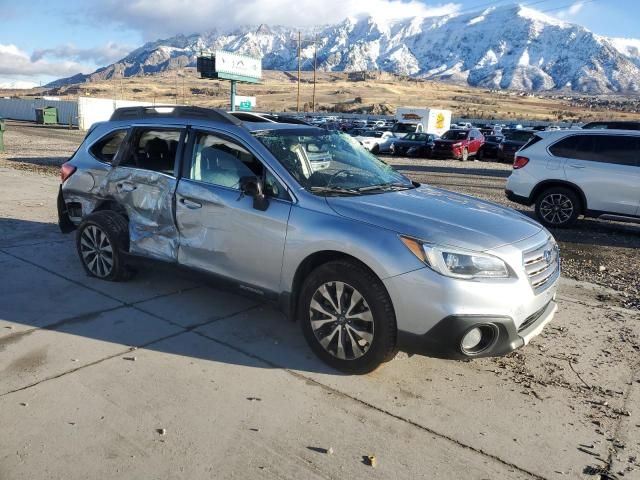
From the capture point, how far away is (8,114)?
55.9 metres

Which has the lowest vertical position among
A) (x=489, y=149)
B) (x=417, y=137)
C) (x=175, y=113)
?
(x=489, y=149)

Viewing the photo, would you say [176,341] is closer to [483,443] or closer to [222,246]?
[222,246]

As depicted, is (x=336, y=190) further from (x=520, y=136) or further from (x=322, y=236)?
(x=520, y=136)

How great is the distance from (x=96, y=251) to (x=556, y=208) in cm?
743

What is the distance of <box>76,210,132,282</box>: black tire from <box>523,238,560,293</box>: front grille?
3.44m

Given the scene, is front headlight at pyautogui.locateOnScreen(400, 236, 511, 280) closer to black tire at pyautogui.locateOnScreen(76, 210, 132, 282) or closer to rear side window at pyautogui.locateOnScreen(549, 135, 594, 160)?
black tire at pyautogui.locateOnScreen(76, 210, 132, 282)

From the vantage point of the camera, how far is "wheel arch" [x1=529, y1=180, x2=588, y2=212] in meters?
9.19

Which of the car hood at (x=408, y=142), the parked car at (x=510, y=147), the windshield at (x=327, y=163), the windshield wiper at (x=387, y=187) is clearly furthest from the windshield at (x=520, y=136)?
the windshield wiper at (x=387, y=187)

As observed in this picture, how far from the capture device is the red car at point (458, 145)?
25.1m

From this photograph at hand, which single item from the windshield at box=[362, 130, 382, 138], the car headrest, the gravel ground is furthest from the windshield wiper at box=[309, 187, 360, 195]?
the windshield at box=[362, 130, 382, 138]

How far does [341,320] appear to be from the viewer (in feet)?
12.1

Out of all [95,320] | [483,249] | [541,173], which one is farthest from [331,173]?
[541,173]

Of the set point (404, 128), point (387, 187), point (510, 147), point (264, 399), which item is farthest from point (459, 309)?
point (404, 128)

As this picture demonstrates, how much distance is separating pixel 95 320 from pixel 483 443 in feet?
10.2
